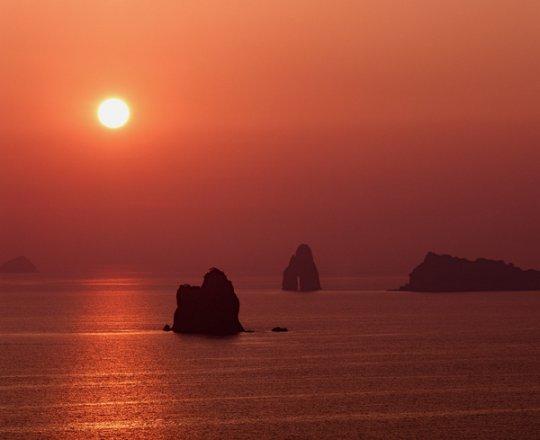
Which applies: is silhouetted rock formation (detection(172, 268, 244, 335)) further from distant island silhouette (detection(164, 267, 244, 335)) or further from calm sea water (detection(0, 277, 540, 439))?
calm sea water (detection(0, 277, 540, 439))

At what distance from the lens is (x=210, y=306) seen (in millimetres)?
172000

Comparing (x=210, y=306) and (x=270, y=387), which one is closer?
(x=270, y=387)

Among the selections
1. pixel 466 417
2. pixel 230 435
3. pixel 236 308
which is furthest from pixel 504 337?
pixel 230 435

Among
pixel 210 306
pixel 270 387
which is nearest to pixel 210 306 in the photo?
pixel 210 306

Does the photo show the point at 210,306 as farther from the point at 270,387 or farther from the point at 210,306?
the point at 270,387

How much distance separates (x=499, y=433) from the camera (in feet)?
284

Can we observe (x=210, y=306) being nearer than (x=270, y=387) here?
No

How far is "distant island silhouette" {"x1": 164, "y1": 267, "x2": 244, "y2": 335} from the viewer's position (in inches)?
6526

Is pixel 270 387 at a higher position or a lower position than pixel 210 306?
lower

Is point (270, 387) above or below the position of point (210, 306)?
below

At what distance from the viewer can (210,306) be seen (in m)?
172

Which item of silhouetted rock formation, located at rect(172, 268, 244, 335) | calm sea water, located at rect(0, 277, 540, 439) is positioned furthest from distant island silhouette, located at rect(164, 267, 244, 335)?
calm sea water, located at rect(0, 277, 540, 439)

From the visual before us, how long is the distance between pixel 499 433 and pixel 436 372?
3977 centimetres

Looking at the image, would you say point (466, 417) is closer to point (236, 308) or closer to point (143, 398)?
point (143, 398)
